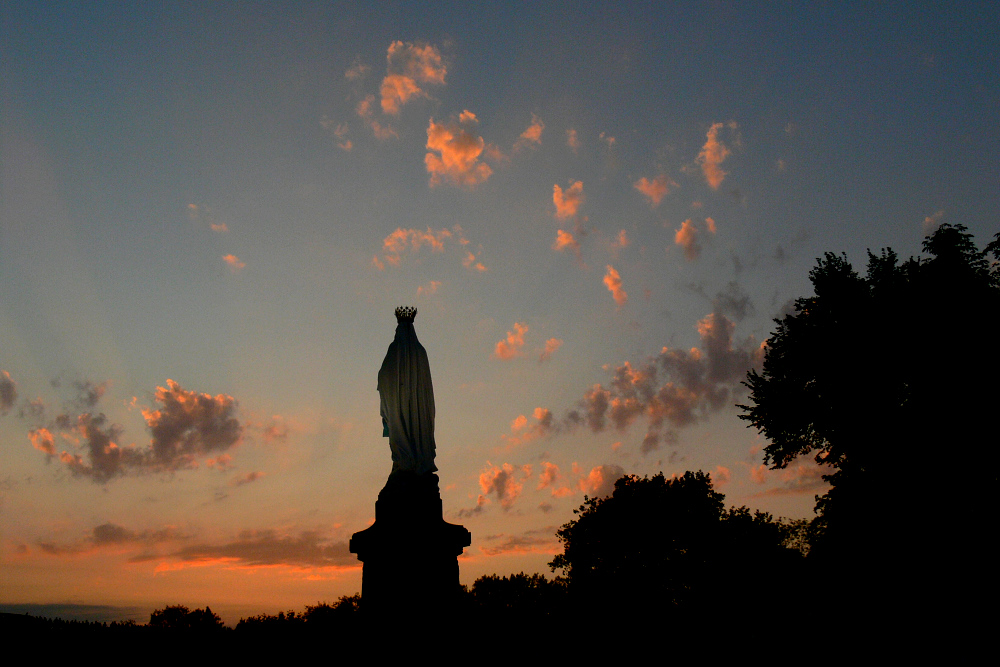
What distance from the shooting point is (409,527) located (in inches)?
324

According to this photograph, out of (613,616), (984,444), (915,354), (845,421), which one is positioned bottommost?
(613,616)

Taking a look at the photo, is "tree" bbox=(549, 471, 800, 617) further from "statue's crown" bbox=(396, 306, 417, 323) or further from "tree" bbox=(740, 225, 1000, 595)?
"statue's crown" bbox=(396, 306, 417, 323)

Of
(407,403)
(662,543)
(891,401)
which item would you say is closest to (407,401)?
(407,403)

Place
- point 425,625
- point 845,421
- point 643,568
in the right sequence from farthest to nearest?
point 643,568 → point 845,421 → point 425,625

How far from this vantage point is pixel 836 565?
64.0 ft

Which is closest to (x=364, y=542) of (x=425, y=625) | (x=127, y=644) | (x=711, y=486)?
(x=425, y=625)

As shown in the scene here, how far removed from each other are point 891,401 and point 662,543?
1572 cm

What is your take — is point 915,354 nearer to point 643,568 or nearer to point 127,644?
point 643,568

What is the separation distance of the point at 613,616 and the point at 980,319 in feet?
55.2

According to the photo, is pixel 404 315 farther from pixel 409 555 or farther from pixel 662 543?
pixel 662 543

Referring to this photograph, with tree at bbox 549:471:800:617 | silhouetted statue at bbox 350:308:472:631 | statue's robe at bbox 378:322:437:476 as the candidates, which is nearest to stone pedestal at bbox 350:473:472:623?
silhouetted statue at bbox 350:308:472:631

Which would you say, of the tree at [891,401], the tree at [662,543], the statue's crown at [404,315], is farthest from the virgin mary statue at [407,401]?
the tree at [662,543]

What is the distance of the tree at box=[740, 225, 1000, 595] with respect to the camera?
60.6 feet

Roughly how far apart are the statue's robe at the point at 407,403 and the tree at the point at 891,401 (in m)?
15.6
